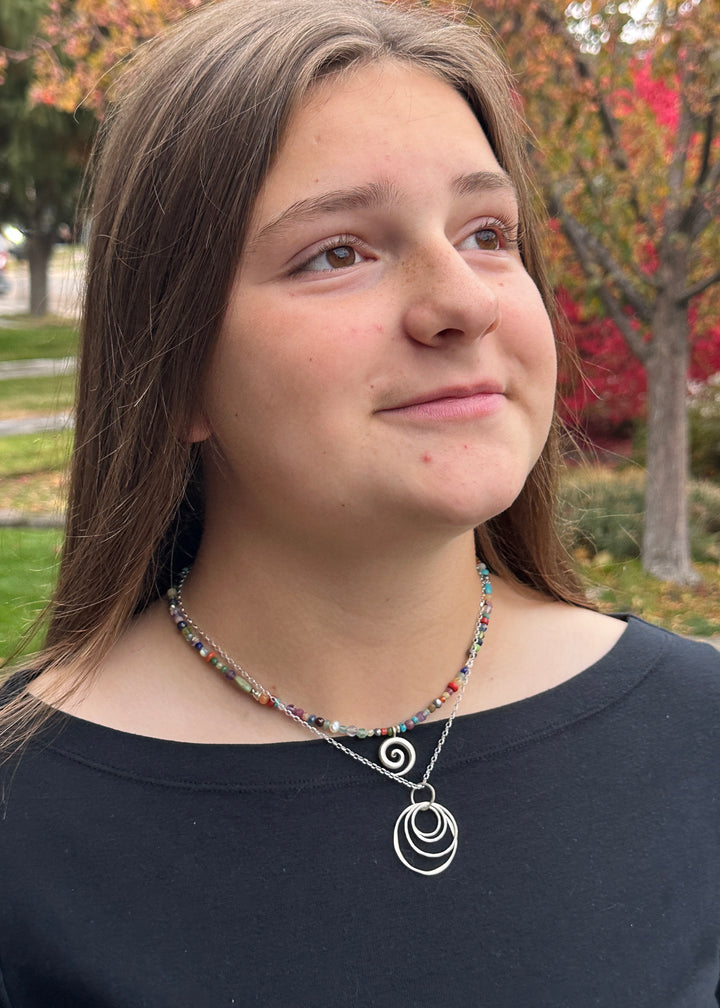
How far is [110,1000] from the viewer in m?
1.32

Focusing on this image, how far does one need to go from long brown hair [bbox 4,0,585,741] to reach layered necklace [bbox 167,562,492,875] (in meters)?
0.19

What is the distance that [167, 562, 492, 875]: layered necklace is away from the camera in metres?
1.42

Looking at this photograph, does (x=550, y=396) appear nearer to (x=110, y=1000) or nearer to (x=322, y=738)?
(x=322, y=738)

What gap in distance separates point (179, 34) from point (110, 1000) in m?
1.50

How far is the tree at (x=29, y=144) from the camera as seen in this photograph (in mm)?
20516

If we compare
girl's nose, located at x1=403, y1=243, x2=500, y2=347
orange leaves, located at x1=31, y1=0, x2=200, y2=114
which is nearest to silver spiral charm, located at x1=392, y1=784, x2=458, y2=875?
girl's nose, located at x1=403, y1=243, x2=500, y2=347

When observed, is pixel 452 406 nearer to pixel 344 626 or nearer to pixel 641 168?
pixel 344 626

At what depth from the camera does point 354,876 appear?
4.58 feet

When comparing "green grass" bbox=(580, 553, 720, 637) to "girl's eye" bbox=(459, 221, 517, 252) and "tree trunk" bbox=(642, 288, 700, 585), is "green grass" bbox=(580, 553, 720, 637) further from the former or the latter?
"girl's eye" bbox=(459, 221, 517, 252)

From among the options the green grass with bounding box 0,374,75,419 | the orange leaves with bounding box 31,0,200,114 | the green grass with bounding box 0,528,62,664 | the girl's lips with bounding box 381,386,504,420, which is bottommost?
the green grass with bounding box 0,374,75,419

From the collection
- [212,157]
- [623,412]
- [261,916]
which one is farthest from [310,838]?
[623,412]

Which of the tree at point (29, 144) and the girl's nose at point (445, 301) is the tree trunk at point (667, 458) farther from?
the tree at point (29, 144)

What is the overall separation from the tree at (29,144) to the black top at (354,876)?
20137 millimetres

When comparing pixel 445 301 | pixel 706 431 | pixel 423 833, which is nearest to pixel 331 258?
pixel 445 301
